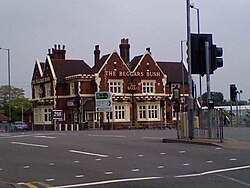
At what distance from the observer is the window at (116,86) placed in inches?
3238

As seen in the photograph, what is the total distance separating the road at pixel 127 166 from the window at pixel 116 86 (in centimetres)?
5387

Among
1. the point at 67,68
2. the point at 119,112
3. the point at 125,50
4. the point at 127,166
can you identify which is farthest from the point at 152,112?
the point at 127,166

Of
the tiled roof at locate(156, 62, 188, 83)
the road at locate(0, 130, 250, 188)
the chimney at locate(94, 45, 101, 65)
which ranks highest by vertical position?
the chimney at locate(94, 45, 101, 65)

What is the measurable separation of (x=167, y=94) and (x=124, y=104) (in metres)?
8.71

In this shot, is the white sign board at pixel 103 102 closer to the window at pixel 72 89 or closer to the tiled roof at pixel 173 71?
the window at pixel 72 89

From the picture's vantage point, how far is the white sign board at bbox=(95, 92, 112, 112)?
7238 cm

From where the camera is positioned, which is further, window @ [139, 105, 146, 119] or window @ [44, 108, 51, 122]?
window @ [44, 108, 51, 122]

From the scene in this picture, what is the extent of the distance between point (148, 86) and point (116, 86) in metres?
5.81

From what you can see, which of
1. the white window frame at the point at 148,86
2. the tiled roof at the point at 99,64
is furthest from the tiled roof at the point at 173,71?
the tiled roof at the point at 99,64

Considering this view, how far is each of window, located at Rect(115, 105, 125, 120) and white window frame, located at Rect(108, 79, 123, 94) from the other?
→ 216 cm

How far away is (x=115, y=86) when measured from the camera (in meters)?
82.5

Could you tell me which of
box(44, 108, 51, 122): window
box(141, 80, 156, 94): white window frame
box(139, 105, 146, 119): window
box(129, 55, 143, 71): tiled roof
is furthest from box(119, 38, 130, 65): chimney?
box(44, 108, 51, 122): window

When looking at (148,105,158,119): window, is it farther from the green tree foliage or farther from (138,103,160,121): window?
the green tree foliage

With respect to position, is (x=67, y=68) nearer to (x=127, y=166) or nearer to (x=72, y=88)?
(x=72, y=88)
